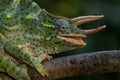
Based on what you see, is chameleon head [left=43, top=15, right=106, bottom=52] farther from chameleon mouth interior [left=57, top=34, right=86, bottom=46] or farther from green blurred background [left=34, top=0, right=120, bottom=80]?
green blurred background [left=34, top=0, right=120, bottom=80]

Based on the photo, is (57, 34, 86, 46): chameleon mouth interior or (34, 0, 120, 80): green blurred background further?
(34, 0, 120, 80): green blurred background

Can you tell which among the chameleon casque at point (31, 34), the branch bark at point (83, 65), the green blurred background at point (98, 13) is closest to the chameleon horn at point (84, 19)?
the chameleon casque at point (31, 34)

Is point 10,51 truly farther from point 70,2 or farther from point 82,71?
point 70,2

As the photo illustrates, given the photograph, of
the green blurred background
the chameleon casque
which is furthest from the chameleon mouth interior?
the green blurred background

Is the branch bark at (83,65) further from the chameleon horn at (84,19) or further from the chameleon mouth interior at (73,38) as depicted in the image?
the chameleon horn at (84,19)

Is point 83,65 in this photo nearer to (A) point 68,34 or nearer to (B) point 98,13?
(A) point 68,34

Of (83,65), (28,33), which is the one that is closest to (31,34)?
(28,33)

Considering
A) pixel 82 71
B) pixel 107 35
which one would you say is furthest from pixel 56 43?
pixel 107 35
